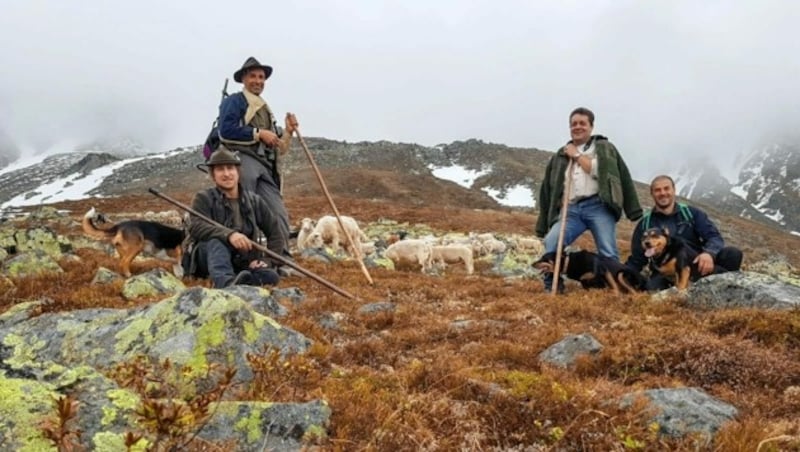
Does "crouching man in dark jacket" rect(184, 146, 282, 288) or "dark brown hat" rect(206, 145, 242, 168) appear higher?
"dark brown hat" rect(206, 145, 242, 168)

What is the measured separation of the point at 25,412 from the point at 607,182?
29.0ft

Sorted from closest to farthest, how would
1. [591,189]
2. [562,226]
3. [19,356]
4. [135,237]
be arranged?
[19,356] → [562,226] → [591,189] → [135,237]

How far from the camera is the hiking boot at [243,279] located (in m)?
7.82

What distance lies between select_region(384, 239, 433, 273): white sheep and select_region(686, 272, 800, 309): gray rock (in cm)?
958

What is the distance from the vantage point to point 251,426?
110 inches

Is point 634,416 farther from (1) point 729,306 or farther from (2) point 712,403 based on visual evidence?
(1) point 729,306

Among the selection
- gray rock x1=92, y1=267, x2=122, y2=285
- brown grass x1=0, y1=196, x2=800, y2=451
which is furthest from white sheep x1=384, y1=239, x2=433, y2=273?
gray rock x1=92, y1=267, x2=122, y2=285

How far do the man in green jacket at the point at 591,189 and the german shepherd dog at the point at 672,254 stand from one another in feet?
2.65

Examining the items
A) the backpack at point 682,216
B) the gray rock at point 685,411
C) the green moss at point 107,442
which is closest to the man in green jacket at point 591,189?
the backpack at point 682,216

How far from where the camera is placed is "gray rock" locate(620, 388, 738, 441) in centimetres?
325

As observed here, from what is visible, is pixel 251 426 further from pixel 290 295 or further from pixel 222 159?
pixel 222 159

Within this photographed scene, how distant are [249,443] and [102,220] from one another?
10.2 metres

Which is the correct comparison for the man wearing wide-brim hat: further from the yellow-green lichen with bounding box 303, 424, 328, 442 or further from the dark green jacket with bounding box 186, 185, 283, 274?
the yellow-green lichen with bounding box 303, 424, 328, 442

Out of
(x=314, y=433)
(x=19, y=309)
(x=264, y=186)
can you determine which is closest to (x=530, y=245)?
(x=264, y=186)
